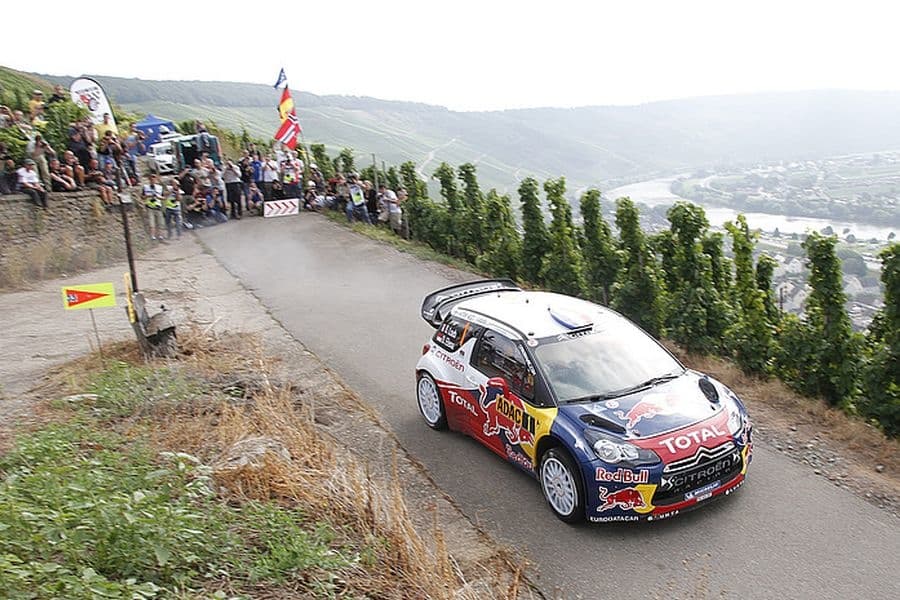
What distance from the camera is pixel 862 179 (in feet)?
92.2

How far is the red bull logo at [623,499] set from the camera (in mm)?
6852

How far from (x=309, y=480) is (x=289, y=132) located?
2429cm

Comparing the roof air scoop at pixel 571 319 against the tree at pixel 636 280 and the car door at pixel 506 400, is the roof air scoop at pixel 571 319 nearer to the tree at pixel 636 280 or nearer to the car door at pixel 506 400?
the car door at pixel 506 400

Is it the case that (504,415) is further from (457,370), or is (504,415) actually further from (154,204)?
(154,204)

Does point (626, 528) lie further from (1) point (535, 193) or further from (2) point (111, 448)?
(1) point (535, 193)

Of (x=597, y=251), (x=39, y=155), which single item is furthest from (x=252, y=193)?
(x=597, y=251)

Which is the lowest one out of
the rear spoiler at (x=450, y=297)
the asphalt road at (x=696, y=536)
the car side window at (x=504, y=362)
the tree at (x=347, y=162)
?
the asphalt road at (x=696, y=536)

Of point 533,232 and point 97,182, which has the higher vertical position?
point 97,182

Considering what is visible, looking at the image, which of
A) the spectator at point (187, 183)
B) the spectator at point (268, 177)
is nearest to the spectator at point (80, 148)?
the spectator at point (187, 183)

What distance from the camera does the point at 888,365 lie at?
883 centimetres

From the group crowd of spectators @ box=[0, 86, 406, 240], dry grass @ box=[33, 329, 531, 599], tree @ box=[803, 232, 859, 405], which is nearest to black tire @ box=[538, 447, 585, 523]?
dry grass @ box=[33, 329, 531, 599]

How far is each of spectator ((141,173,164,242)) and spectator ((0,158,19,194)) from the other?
3.94m

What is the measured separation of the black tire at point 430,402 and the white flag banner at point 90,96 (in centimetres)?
2177

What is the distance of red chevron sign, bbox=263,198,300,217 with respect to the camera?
1043 inches
